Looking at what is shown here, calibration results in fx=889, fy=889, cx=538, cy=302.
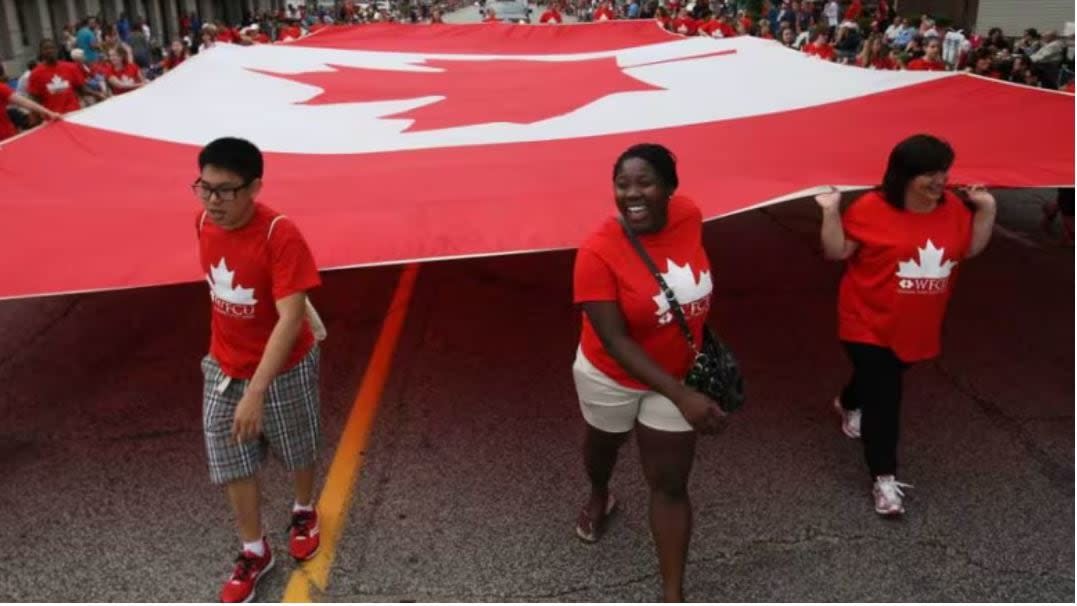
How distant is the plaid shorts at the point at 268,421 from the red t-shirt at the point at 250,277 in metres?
0.09

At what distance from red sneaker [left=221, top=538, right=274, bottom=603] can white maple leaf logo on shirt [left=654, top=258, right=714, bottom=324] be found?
1.58 metres

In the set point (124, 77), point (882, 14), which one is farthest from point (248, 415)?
point (882, 14)

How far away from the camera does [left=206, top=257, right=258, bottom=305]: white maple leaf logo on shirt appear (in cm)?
255

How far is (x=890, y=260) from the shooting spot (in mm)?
2975

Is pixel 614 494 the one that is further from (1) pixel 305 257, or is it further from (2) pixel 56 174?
(2) pixel 56 174

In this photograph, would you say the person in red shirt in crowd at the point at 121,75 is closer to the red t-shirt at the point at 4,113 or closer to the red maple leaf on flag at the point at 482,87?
the red t-shirt at the point at 4,113

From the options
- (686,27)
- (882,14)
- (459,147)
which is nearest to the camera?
(459,147)

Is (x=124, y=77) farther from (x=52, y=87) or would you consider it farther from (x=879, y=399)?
(x=879, y=399)

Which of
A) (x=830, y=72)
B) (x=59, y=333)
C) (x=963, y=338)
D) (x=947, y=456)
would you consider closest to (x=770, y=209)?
(x=830, y=72)

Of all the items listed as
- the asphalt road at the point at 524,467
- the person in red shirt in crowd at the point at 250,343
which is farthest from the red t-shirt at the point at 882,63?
the person in red shirt in crowd at the point at 250,343

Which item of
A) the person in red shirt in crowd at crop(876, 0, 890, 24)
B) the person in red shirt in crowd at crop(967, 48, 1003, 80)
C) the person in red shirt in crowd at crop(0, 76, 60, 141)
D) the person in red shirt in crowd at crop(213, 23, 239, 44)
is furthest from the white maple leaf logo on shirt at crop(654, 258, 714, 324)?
the person in red shirt in crowd at crop(876, 0, 890, 24)

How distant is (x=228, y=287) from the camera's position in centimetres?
257

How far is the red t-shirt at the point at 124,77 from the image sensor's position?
11555 millimetres

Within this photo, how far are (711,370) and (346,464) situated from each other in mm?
1872
